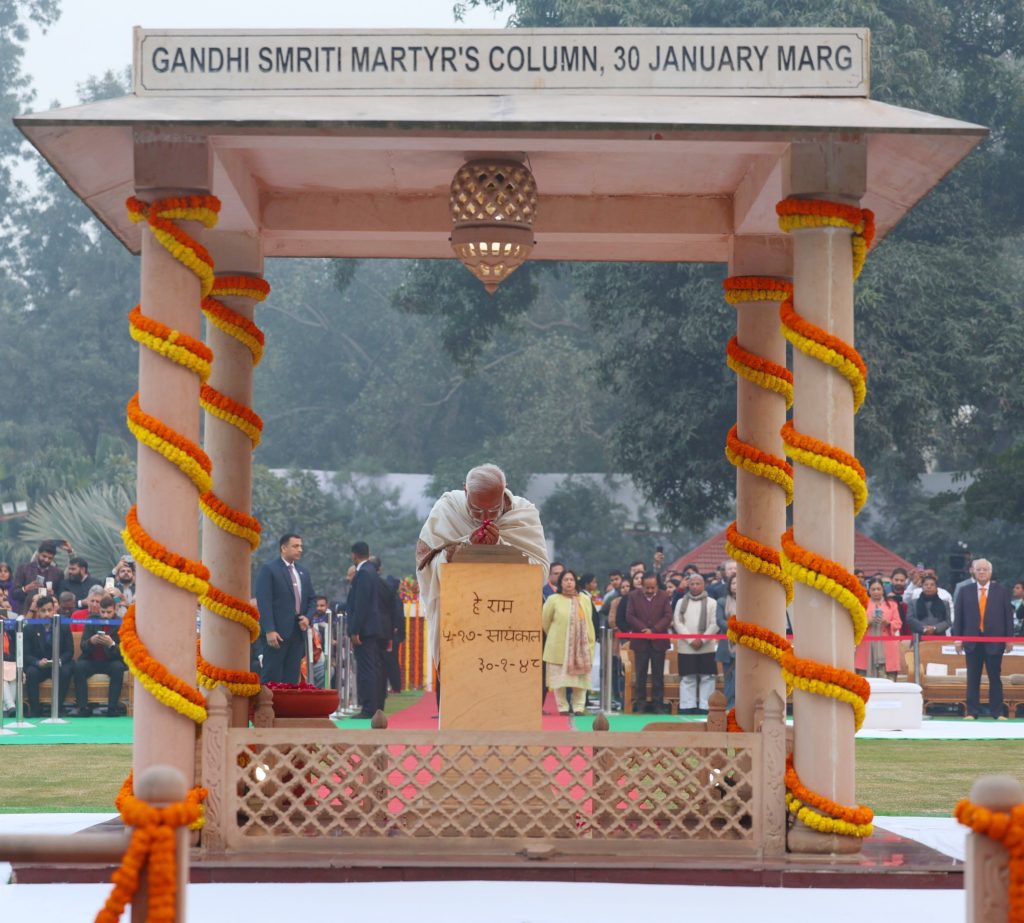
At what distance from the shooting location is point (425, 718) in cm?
1911

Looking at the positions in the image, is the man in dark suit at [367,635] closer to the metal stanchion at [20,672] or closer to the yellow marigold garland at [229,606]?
the metal stanchion at [20,672]

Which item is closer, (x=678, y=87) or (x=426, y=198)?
(x=678, y=87)

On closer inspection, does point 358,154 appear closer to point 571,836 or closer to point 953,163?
point 953,163

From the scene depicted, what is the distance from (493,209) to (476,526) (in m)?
1.95

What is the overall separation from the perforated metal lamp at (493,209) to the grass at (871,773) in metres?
5.04

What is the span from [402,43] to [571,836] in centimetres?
417

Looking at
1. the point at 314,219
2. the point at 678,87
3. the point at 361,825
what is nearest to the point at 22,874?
the point at 361,825

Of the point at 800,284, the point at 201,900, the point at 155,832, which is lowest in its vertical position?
the point at 201,900

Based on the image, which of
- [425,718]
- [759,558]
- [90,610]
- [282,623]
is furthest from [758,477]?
[90,610]

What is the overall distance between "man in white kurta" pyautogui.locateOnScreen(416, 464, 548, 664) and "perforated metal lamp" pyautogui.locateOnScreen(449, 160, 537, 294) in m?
1.28

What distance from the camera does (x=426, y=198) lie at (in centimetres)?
1092

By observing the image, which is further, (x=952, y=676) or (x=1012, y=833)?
(x=952, y=676)

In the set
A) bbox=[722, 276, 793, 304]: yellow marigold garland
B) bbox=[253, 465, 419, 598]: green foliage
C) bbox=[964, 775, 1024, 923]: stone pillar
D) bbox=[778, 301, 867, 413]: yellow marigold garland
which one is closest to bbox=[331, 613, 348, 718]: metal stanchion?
bbox=[722, 276, 793, 304]: yellow marigold garland

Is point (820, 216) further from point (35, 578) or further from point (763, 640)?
point (35, 578)
